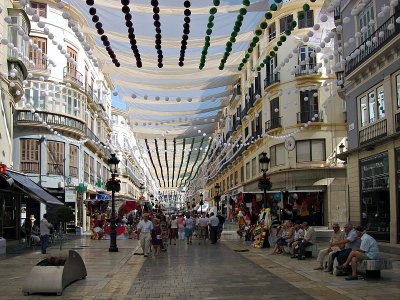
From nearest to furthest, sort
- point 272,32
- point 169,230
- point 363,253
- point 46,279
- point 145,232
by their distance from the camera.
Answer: point 46,279 → point 363,253 → point 145,232 → point 169,230 → point 272,32

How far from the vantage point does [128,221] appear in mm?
36000

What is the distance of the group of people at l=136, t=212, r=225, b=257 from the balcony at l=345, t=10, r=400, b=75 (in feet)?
30.5

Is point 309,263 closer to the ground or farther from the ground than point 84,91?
closer to the ground

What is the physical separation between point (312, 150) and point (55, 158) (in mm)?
17677

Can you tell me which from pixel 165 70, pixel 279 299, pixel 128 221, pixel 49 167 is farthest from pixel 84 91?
pixel 279 299

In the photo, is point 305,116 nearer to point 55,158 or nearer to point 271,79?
point 271,79

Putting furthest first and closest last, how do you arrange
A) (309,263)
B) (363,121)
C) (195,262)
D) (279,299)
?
(363,121) → (195,262) → (309,263) → (279,299)

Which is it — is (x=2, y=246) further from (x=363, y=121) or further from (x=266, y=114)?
(x=266, y=114)

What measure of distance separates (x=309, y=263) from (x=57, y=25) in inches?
1077

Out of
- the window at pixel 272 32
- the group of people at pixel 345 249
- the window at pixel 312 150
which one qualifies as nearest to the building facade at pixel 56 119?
Result: the window at pixel 272 32

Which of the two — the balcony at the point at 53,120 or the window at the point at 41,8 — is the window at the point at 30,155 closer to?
the balcony at the point at 53,120

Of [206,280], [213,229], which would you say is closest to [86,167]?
[213,229]

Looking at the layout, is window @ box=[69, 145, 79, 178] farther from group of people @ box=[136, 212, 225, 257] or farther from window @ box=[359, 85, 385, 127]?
window @ box=[359, 85, 385, 127]

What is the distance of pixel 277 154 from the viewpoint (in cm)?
3916
